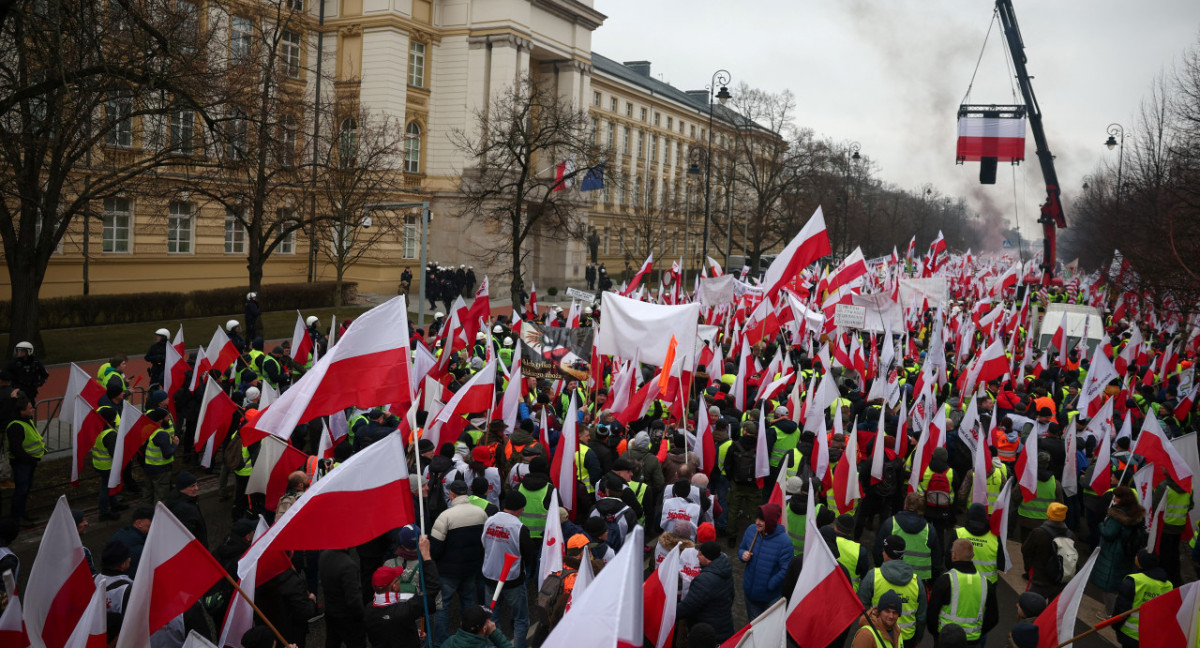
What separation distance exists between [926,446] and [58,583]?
8603 mm

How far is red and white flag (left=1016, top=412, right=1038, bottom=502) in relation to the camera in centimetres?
994

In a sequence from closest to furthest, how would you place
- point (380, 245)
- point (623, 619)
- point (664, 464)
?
point (623, 619) < point (664, 464) < point (380, 245)

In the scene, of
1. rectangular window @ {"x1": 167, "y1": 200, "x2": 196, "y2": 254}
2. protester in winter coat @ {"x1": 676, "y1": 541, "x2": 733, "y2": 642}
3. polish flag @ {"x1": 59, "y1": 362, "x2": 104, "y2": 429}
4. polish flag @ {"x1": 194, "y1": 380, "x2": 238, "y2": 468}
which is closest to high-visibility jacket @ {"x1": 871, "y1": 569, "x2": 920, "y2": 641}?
protester in winter coat @ {"x1": 676, "y1": 541, "x2": 733, "y2": 642}

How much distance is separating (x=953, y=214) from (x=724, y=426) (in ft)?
429

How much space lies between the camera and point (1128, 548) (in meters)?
8.79

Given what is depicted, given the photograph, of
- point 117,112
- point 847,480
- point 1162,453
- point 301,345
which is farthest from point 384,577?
point 117,112

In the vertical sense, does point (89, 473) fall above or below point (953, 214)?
below

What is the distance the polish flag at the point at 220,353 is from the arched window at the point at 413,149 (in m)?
32.7

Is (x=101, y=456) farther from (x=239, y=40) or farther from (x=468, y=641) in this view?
(x=239, y=40)

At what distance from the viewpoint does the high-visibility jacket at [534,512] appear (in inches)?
314

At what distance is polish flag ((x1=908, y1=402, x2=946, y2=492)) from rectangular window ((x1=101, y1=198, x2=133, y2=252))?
2943cm

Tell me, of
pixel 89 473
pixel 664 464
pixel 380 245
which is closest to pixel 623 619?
pixel 664 464

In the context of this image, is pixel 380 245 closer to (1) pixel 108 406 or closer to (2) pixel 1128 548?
(1) pixel 108 406

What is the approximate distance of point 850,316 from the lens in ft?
59.6
